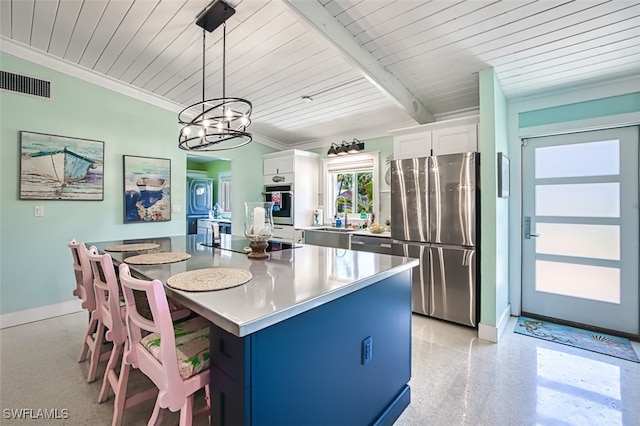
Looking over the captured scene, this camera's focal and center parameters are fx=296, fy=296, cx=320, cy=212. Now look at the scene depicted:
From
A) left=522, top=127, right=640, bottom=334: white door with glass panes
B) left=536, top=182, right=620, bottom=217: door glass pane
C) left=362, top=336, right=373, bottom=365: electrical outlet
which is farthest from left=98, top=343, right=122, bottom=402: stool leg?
left=536, top=182, right=620, bottom=217: door glass pane

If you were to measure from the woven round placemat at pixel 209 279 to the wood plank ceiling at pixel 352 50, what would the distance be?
1785 millimetres

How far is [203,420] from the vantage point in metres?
1.69

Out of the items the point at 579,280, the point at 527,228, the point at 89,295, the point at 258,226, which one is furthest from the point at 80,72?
the point at 579,280

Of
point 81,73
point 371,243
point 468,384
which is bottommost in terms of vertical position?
point 468,384

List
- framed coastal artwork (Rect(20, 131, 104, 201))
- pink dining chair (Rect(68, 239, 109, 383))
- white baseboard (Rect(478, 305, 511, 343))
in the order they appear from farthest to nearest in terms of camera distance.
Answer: framed coastal artwork (Rect(20, 131, 104, 201)) < white baseboard (Rect(478, 305, 511, 343)) < pink dining chair (Rect(68, 239, 109, 383))

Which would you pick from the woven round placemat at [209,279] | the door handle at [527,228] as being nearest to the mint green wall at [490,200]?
the door handle at [527,228]

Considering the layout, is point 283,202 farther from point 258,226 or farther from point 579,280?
point 579,280

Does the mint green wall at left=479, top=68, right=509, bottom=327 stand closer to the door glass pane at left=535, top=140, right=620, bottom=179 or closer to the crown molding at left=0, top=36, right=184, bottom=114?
the door glass pane at left=535, top=140, right=620, bottom=179

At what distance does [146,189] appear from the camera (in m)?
4.10

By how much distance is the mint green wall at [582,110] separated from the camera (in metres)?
2.78

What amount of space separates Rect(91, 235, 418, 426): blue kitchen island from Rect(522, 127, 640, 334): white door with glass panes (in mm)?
2308

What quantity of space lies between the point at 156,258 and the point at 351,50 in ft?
7.24

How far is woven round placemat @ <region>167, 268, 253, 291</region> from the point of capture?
1257 mm

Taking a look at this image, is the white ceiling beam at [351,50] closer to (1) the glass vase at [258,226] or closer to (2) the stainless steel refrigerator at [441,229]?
(2) the stainless steel refrigerator at [441,229]
